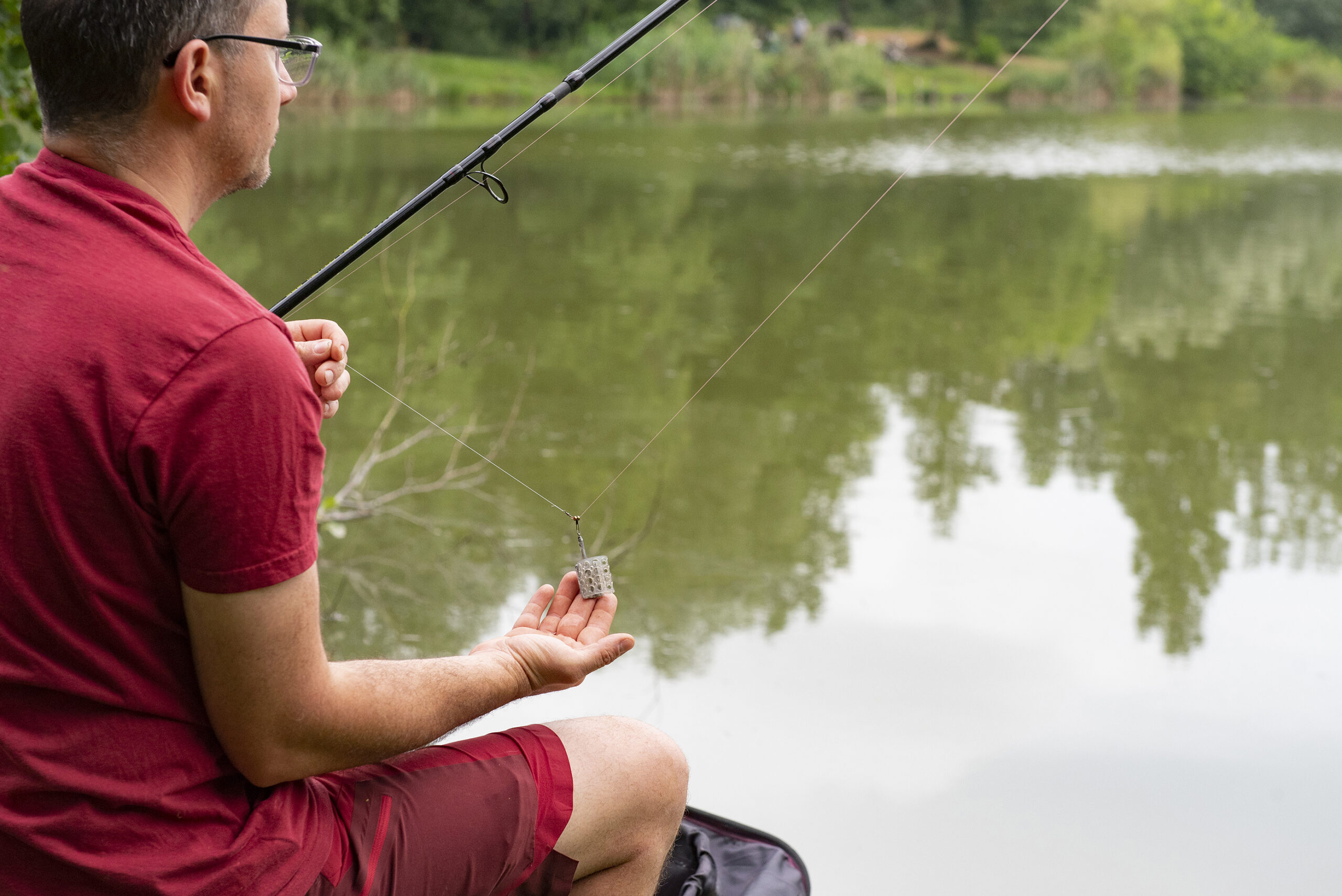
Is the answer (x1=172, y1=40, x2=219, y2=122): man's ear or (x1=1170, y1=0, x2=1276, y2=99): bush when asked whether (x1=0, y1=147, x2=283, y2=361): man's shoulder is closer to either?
(x1=172, y1=40, x2=219, y2=122): man's ear

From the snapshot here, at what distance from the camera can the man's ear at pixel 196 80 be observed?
40.4 inches

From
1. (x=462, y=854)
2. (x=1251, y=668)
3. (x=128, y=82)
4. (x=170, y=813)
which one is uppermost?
(x=128, y=82)

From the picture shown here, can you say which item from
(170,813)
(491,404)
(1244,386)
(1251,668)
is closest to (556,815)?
(170,813)

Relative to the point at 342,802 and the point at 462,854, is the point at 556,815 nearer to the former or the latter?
the point at 462,854

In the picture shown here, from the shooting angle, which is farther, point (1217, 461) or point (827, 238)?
point (827, 238)

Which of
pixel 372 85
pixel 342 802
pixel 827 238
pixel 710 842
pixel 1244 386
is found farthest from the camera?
pixel 372 85

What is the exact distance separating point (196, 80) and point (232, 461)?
34 cm

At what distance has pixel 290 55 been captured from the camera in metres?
1.18

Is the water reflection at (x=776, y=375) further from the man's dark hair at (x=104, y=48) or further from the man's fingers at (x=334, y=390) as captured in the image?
the man's dark hair at (x=104, y=48)

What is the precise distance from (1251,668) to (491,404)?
9.83ft

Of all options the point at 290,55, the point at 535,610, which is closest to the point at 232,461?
the point at 290,55

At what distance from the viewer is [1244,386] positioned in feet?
19.4

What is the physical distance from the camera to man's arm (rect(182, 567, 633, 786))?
1019mm

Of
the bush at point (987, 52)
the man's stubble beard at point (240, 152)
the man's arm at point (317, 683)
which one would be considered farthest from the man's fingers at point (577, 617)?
the bush at point (987, 52)
